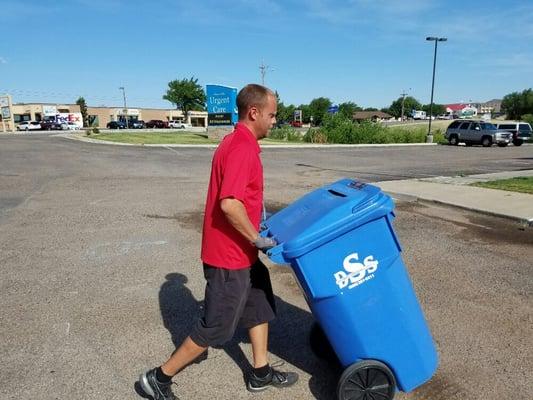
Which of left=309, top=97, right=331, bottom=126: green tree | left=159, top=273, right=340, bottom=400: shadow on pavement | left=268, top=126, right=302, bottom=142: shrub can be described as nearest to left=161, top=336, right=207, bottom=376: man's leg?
left=159, top=273, right=340, bottom=400: shadow on pavement

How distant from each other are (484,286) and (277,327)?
90.4 inches

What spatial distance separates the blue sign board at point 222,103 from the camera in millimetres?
31500

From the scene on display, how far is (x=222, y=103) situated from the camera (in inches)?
1259

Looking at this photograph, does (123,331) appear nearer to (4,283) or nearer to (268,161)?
(4,283)

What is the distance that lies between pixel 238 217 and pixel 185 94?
8964cm

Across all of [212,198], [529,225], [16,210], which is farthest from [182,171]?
[212,198]

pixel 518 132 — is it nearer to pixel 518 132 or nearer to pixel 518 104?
pixel 518 132

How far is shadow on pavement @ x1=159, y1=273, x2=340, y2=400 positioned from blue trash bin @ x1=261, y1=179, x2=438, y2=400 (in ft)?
1.56

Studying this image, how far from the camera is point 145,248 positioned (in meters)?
6.09

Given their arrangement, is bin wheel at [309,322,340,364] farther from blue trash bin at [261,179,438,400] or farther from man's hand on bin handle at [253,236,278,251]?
man's hand on bin handle at [253,236,278,251]

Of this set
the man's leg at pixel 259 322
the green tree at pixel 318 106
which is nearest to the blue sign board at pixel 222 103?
the man's leg at pixel 259 322

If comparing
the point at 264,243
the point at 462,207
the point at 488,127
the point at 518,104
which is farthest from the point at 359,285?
the point at 518,104

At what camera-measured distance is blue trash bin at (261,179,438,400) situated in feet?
7.90

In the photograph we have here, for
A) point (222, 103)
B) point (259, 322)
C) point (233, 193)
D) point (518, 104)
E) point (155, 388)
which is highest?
point (518, 104)
